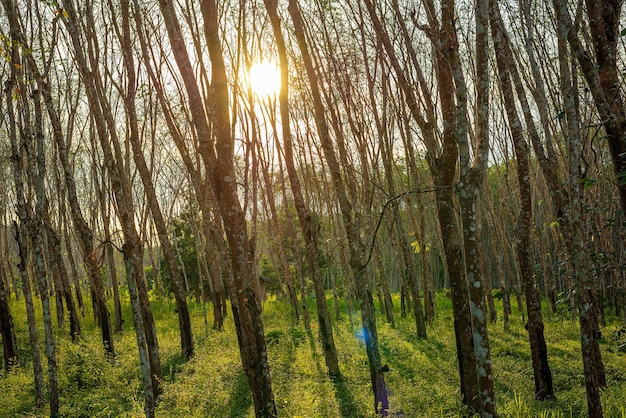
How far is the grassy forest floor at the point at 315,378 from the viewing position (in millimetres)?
7123

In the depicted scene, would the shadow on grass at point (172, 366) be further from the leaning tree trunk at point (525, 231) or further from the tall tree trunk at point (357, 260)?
the leaning tree trunk at point (525, 231)

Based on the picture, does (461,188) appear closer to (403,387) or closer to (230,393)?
(403,387)

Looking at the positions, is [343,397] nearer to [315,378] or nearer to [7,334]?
[315,378]

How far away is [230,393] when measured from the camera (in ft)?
27.7

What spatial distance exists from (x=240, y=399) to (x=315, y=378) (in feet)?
5.72

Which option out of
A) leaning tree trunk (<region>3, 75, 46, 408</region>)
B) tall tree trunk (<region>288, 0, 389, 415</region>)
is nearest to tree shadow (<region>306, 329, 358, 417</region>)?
tall tree trunk (<region>288, 0, 389, 415</region>)

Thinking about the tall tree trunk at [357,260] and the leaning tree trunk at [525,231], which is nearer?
the leaning tree trunk at [525,231]

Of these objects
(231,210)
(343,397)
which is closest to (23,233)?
(231,210)

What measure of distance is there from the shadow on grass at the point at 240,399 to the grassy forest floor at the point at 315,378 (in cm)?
2

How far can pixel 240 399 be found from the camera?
8.34m

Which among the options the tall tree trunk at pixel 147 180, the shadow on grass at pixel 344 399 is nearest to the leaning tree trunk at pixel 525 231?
the shadow on grass at pixel 344 399

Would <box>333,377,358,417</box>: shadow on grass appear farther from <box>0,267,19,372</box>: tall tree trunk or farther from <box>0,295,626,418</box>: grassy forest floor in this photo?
<box>0,267,19,372</box>: tall tree trunk

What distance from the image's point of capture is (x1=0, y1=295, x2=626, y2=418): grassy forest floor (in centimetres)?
712

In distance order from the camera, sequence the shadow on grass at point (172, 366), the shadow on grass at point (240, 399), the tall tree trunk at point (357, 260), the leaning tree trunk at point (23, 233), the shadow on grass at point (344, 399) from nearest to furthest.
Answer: the tall tree trunk at point (357, 260) < the shadow on grass at point (344, 399) < the shadow on grass at point (240, 399) < the leaning tree trunk at point (23, 233) < the shadow on grass at point (172, 366)
